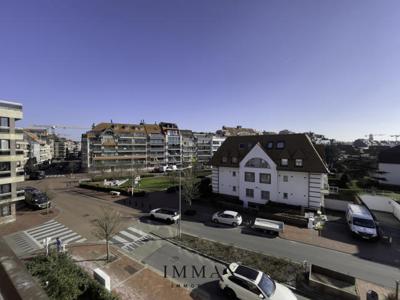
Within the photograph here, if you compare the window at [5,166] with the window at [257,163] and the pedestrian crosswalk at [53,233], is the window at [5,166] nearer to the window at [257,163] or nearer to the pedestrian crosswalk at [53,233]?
the pedestrian crosswalk at [53,233]

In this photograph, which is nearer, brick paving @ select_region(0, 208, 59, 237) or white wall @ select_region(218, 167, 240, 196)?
brick paving @ select_region(0, 208, 59, 237)

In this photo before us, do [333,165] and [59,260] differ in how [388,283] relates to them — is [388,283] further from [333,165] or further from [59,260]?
[333,165]

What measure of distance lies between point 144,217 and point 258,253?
54.8 feet

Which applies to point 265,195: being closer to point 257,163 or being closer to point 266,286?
point 257,163

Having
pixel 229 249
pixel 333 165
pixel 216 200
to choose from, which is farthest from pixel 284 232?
pixel 333 165

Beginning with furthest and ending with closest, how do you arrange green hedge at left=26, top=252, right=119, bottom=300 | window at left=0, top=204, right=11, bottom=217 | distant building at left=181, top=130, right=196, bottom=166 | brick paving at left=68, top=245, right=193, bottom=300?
1. distant building at left=181, top=130, right=196, bottom=166
2. window at left=0, top=204, right=11, bottom=217
3. brick paving at left=68, top=245, right=193, bottom=300
4. green hedge at left=26, top=252, right=119, bottom=300

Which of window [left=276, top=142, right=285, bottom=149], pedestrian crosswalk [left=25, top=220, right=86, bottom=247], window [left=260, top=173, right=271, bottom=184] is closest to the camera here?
pedestrian crosswalk [left=25, top=220, right=86, bottom=247]

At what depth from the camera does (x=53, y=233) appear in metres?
24.9

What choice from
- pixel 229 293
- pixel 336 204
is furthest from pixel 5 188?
pixel 336 204

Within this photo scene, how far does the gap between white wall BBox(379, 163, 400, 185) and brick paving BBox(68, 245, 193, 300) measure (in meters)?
59.3

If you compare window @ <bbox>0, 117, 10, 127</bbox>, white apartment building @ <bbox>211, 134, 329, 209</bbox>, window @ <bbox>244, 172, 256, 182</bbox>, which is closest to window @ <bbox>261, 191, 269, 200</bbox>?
white apartment building @ <bbox>211, 134, 329, 209</bbox>

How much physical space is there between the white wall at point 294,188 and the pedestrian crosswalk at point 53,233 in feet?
90.9

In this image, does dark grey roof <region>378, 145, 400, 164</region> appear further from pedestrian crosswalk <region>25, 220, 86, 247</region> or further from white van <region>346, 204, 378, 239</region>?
pedestrian crosswalk <region>25, 220, 86, 247</region>

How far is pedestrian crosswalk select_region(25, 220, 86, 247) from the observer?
75.3 ft
